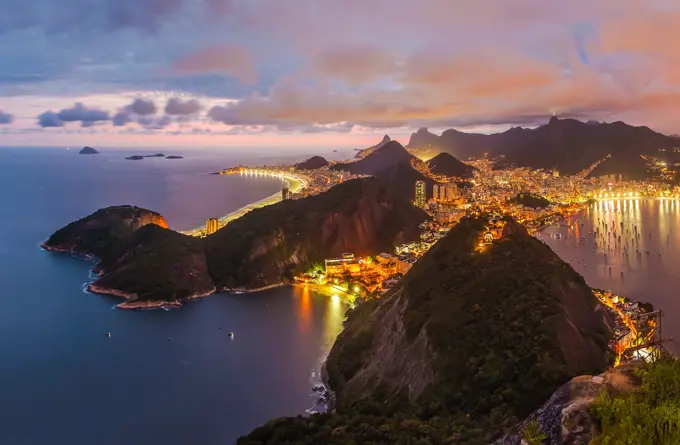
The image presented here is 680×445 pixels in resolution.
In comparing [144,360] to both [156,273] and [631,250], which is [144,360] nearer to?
[156,273]

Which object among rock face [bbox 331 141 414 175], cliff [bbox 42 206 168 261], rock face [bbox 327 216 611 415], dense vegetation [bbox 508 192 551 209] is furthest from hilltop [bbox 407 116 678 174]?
rock face [bbox 327 216 611 415]

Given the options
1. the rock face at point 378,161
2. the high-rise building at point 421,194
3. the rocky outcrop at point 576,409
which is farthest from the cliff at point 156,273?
the rock face at point 378,161

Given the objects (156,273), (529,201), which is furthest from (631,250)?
(156,273)

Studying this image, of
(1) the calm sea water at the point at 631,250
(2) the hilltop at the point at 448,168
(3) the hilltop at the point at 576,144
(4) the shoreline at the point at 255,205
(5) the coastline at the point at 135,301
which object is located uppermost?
(3) the hilltop at the point at 576,144

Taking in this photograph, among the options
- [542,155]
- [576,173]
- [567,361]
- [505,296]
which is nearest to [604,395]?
[567,361]

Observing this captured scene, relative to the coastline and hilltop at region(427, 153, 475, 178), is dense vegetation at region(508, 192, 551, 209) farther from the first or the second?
the coastline

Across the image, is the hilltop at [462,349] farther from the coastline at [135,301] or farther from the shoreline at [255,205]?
the shoreline at [255,205]

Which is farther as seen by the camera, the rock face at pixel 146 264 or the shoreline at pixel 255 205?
the shoreline at pixel 255 205
